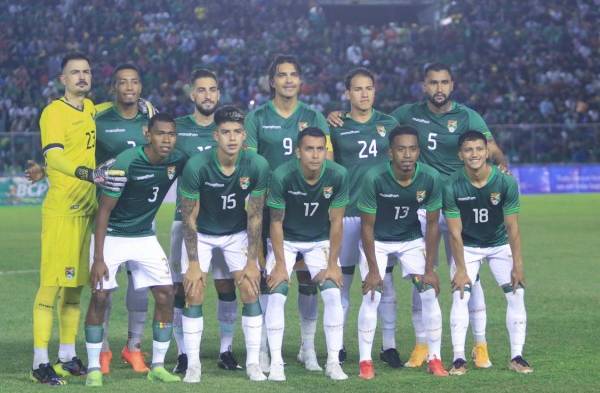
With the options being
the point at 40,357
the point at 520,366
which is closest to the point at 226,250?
the point at 40,357

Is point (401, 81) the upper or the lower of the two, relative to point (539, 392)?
upper

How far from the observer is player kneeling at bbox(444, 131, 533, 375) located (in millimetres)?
9203

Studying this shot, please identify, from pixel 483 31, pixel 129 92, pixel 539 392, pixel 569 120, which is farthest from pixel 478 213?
pixel 483 31

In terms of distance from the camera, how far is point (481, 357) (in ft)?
31.0

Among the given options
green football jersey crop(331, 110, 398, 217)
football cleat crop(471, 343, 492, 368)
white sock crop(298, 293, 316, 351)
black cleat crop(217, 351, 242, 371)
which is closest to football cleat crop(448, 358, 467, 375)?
football cleat crop(471, 343, 492, 368)

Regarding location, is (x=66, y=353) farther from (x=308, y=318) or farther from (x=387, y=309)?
(x=387, y=309)

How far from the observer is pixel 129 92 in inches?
367

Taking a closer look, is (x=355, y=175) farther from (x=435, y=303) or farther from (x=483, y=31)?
(x=483, y=31)

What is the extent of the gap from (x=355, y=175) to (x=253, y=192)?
4.53 ft

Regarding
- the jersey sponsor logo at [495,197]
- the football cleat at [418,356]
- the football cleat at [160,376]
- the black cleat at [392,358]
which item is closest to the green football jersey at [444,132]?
the jersey sponsor logo at [495,197]

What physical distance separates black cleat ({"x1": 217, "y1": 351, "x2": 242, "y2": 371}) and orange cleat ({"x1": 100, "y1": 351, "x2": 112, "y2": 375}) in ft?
3.21

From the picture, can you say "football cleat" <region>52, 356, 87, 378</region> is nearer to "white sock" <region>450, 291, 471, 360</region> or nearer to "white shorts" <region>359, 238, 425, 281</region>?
"white shorts" <region>359, 238, 425, 281</region>

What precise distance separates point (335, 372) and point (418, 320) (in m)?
1.33

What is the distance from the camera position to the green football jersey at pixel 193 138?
957 cm
